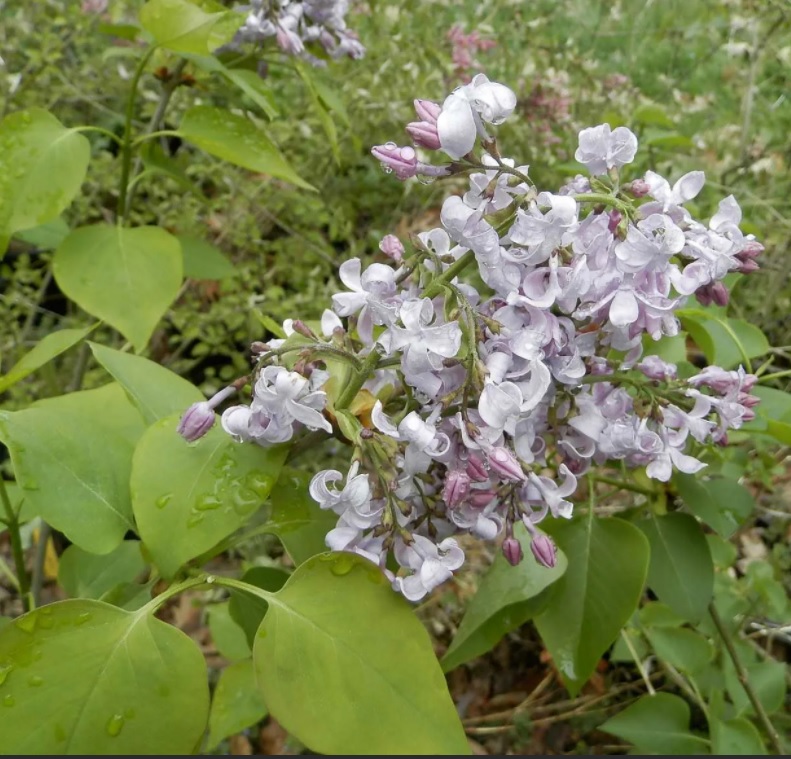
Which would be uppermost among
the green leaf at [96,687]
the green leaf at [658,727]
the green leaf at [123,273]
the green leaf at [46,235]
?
the green leaf at [96,687]

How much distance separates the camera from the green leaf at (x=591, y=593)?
0.81m

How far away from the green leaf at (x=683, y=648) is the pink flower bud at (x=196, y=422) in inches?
31.0

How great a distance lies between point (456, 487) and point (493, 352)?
0.11 m

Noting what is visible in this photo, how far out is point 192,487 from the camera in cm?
64

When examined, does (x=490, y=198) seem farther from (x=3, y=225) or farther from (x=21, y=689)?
(x=3, y=225)

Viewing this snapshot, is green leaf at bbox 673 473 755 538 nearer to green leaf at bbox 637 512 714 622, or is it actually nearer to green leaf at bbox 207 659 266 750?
green leaf at bbox 637 512 714 622

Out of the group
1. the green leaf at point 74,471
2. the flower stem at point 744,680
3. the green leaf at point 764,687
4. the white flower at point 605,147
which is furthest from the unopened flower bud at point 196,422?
the green leaf at point 764,687

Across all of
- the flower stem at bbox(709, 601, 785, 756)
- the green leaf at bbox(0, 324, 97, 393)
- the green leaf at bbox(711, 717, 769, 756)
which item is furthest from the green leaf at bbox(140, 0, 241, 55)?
the green leaf at bbox(711, 717, 769, 756)

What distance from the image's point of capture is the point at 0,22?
6.81 ft

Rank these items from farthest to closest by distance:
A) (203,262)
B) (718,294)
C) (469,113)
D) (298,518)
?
1. (203,262)
2. (298,518)
3. (718,294)
4. (469,113)

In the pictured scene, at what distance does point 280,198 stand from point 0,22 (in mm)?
929

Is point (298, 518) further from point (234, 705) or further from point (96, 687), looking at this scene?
point (234, 705)

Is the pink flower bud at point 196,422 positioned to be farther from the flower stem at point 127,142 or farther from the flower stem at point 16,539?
the flower stem at point 127,142

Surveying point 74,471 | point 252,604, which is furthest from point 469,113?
point 252,604
